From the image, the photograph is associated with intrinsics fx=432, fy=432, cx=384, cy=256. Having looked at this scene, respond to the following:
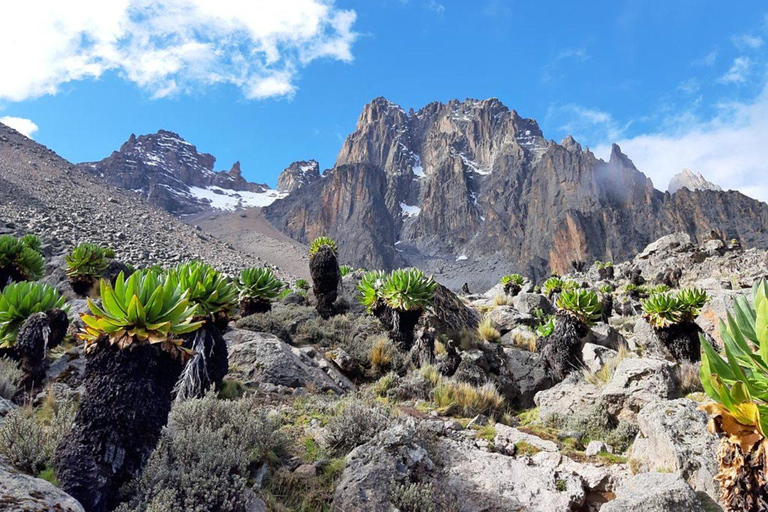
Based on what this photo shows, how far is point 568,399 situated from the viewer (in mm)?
7402

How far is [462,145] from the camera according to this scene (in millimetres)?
159125

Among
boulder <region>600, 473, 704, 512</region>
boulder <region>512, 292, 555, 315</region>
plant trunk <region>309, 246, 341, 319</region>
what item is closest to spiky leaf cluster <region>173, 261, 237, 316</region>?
boulder <region>600, 473, 704, 512</region>

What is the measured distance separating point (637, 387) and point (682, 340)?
3561 millimetres

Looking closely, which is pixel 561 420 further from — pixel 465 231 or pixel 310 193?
pixel 310 193

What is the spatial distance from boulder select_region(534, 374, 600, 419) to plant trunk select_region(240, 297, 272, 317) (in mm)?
7205

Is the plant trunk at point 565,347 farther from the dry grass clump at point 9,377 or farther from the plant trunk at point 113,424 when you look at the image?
the dry grass clump at point 9,377

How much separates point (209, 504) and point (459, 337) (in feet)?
29.6

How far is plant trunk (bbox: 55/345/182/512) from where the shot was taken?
3.47m

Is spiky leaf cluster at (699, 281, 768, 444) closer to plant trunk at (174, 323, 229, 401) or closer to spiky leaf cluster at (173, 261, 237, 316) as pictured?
plant trunk at (174, 323, 229, 401)

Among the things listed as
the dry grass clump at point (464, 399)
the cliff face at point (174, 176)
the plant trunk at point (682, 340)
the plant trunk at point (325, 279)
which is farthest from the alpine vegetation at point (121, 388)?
the cliff face at point (174, 176)

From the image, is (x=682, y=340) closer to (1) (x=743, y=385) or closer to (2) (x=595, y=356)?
(2) (x=595, y=356)

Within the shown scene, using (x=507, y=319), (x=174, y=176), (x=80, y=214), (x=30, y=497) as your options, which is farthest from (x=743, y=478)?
(x=174, y=176)

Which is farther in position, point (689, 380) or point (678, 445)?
point (689, 380)

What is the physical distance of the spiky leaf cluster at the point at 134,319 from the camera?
3.86 meters
